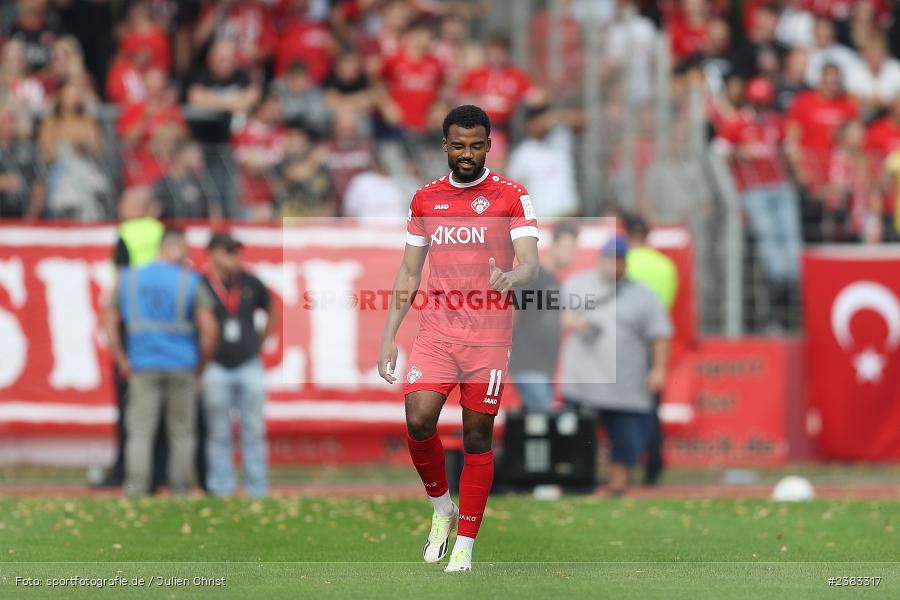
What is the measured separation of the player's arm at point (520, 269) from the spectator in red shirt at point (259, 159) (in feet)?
31.8

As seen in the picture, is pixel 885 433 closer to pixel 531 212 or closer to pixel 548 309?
pixel 548 309

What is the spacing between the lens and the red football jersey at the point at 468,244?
A: 9.30 m

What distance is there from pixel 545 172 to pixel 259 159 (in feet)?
11.3

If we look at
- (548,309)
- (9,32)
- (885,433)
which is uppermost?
(9,32)

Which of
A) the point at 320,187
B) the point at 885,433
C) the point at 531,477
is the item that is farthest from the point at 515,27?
the point at 531,477

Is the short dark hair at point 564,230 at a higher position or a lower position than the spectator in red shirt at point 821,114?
lower

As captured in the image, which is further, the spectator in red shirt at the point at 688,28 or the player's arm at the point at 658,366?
the spectator in red shirt at the point at 688,28

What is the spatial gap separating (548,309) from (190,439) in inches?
137

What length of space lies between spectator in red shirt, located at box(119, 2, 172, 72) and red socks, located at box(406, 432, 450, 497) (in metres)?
12.3

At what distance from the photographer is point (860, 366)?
18438mm

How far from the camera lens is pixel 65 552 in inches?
425

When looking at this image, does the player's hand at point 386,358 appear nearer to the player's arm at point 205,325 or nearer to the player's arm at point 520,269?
the player's arm at point 520,269

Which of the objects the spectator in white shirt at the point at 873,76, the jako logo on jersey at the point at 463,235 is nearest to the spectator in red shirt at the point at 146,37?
the spectator in white shirt at the point at 873,76

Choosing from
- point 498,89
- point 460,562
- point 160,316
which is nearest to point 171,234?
point 160,316
